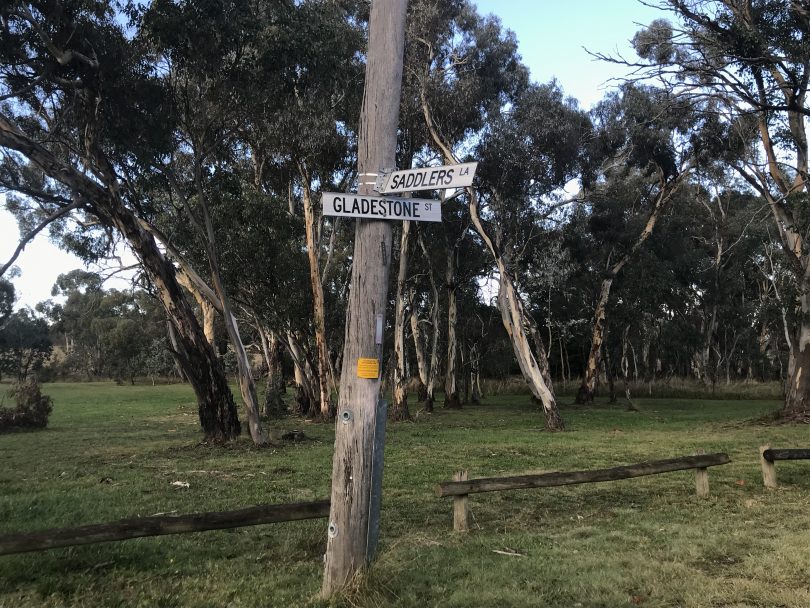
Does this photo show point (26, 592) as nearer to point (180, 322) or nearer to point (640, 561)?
point (640, 561)

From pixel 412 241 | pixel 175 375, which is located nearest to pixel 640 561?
pixel 412 241

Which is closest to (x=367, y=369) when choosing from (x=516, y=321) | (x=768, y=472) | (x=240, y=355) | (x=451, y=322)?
(x=768, y=472)

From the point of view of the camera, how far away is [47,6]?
43.3ft

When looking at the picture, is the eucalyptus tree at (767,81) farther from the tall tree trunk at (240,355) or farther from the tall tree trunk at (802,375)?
the tall tree trunk at (240,355)

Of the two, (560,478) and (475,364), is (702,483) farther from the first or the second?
(475,364)

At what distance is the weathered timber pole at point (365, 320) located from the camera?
4.78m

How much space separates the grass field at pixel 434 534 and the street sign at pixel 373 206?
2.67 meters

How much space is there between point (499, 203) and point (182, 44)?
46.6 feet

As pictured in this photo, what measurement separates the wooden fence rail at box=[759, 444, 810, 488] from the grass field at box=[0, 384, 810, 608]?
0.20 meters

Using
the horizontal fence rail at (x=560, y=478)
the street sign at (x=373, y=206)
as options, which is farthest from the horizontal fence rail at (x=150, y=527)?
the street sign at (x=373, y=206)

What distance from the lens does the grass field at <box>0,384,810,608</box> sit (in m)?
5.08

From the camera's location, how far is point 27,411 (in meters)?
21.8

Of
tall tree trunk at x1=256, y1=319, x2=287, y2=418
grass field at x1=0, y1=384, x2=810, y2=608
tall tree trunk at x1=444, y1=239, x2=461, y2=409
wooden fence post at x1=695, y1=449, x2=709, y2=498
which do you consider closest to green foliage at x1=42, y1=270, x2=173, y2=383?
tall tree trunk at x1=256, y1=319, x2=287, y2=418

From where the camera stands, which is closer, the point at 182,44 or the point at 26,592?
the point at 26,592
